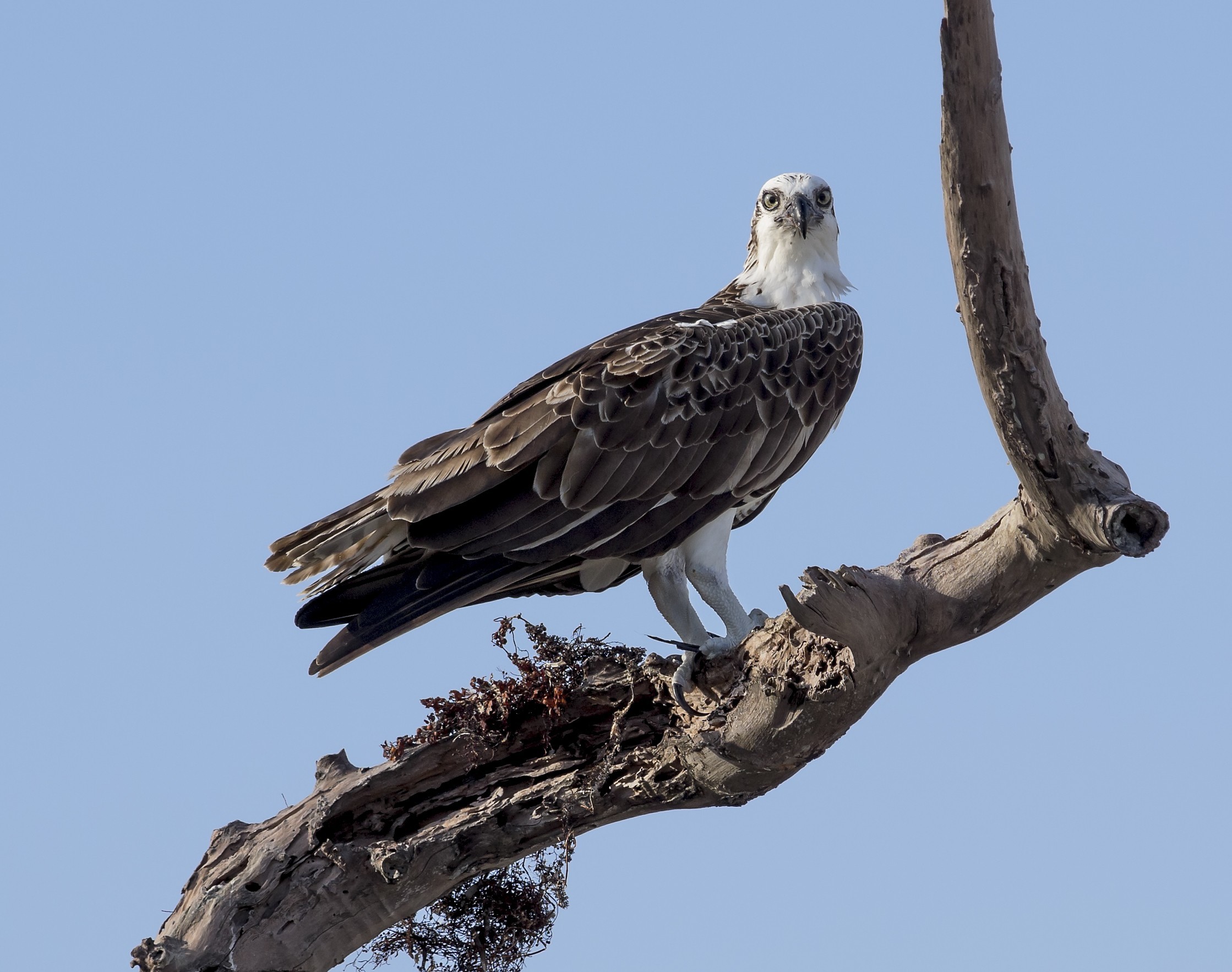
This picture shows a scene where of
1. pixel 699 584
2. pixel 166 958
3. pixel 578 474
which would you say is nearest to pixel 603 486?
pixel 578 474

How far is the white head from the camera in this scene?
29.7ft

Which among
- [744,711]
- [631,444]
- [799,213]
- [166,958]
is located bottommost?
[744,711]

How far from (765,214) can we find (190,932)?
5442 mm

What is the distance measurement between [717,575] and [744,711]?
4.27 ft

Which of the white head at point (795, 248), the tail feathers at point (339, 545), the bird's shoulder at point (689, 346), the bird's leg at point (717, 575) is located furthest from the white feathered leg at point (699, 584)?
the white head at point (795, 248)

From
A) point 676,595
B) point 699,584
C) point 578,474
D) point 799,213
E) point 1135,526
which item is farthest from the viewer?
point 799,213

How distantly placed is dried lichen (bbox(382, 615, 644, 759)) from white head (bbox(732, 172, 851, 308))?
8.94 feet

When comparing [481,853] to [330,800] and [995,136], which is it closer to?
[330,800]

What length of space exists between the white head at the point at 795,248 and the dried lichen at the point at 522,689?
273 centimetres

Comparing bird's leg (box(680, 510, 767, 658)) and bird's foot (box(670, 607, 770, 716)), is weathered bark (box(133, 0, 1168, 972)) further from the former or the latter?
bird's leg (box(680, 510, 767, 658))

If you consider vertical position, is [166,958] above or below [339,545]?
below

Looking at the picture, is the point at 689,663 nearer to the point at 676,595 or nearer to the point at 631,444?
the point at 676,595

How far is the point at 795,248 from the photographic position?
30.1 ft

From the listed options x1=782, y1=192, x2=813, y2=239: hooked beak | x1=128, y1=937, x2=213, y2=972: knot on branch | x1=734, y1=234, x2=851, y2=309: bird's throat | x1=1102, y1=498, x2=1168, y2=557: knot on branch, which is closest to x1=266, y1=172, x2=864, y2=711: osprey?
x1=734, y1=234, x2=851, y2=309: bird's throat
